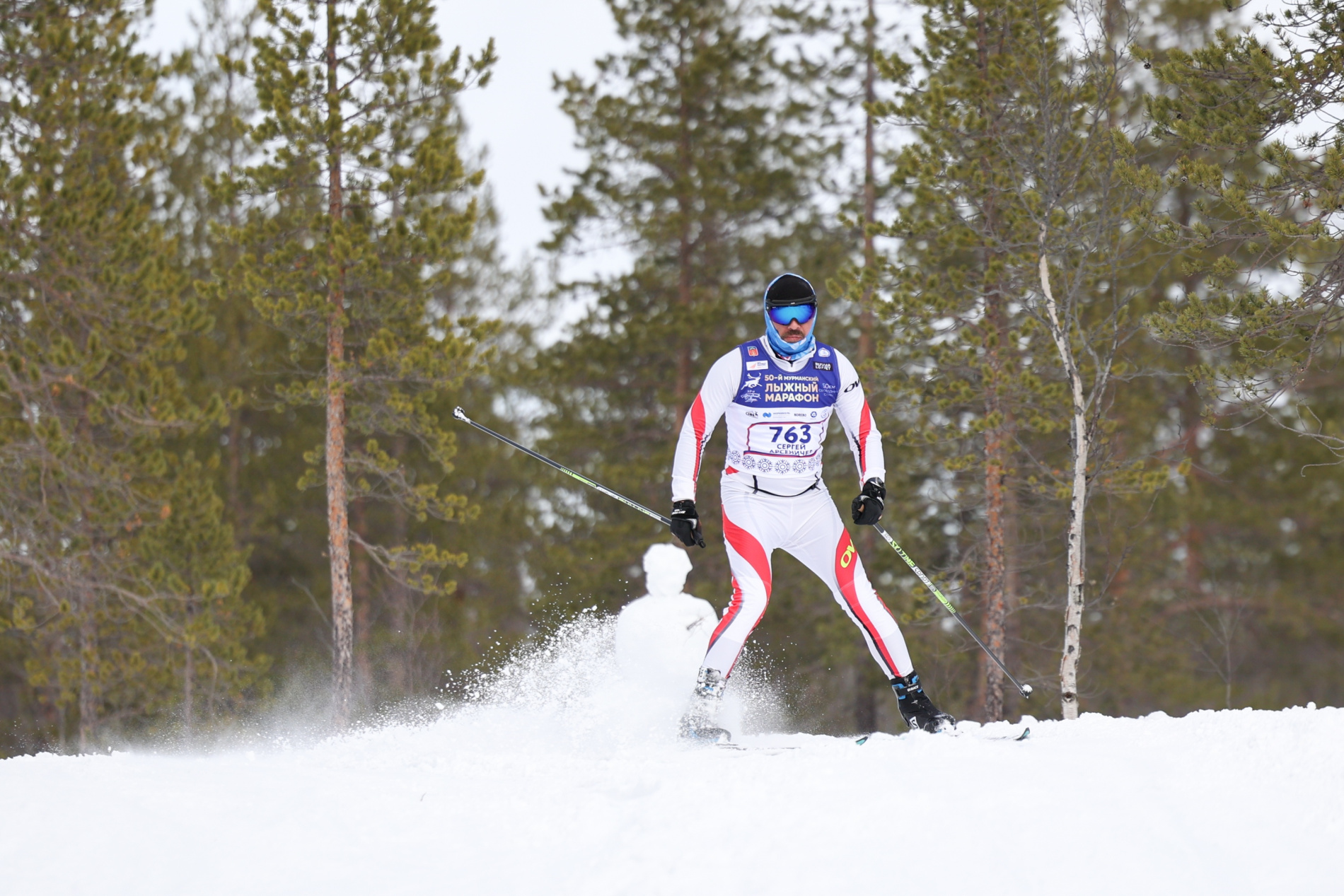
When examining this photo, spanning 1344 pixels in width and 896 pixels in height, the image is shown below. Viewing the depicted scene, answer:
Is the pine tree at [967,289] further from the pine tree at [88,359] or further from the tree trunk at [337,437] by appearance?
the pine tree at [88,359]

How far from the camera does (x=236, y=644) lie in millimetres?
16609

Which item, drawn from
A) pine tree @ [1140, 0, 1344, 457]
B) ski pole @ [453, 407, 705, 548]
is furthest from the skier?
pine tree @ [1140, 0, 1344, 457]

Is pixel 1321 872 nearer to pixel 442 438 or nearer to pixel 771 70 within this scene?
pixel 442 438

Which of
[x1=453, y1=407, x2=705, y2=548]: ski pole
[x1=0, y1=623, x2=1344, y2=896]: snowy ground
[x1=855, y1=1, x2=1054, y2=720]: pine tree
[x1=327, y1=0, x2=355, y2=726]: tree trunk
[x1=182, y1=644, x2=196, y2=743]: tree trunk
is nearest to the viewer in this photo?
[x1=0, y1=623, x2=1344, y2=896]: snowy ground

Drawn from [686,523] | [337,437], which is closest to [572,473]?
[686,523]

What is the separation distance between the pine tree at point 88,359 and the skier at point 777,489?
9.01m

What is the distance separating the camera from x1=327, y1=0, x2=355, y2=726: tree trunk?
525 inches

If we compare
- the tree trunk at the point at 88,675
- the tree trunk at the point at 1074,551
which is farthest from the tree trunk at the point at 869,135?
the tree trunk at the point at 88,675

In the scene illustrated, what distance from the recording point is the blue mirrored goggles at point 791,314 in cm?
630

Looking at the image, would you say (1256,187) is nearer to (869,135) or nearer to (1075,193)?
(1075,193)

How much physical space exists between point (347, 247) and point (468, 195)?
923 centimetres

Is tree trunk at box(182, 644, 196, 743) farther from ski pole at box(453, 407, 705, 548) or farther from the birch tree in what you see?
the birch tree

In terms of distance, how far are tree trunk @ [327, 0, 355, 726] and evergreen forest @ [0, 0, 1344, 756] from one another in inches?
2.1

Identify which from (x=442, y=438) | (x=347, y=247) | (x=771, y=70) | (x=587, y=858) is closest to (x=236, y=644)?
(x=442, y=438)
